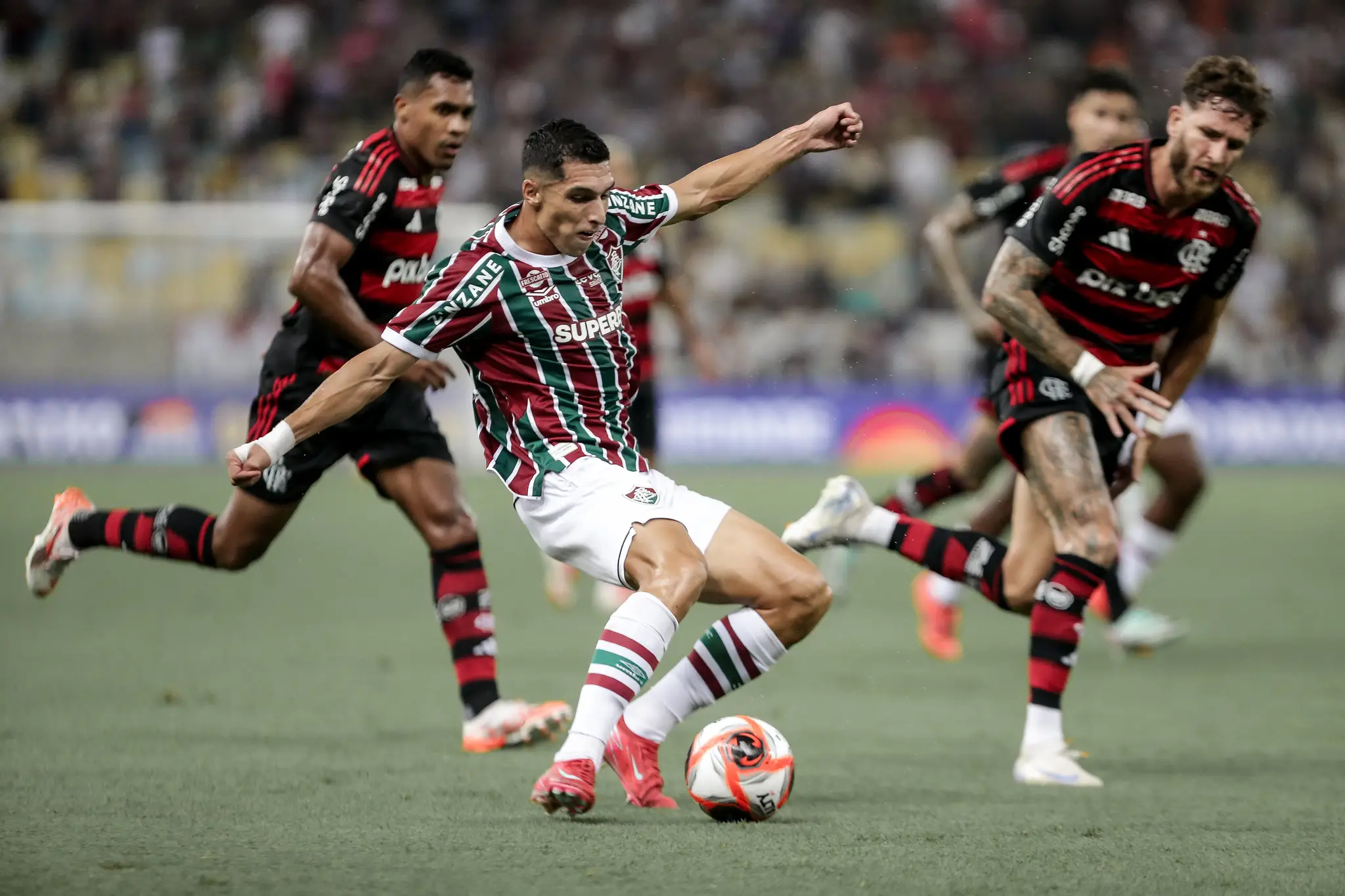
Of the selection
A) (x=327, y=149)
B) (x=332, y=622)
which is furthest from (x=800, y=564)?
(x=327, y=149)

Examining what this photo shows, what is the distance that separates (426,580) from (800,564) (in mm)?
6563

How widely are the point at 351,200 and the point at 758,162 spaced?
4.75 ft

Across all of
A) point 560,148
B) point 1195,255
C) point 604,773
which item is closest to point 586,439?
point 560,148

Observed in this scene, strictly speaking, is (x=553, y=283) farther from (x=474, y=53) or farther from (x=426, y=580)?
(x=474, y=53)

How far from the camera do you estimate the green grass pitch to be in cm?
402

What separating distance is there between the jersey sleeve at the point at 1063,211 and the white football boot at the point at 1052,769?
1.58 metres

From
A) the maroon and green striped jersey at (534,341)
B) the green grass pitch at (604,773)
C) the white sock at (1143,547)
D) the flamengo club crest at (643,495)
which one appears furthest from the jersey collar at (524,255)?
the white sock at (1143,547)

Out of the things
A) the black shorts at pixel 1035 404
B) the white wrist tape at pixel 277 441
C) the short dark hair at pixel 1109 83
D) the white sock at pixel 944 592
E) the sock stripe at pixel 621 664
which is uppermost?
the short dark hair at pixel 1109 83

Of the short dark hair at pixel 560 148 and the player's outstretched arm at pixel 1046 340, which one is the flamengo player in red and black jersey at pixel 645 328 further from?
the short dark hair at pixel 560 148

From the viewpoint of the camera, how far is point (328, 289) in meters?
5.91

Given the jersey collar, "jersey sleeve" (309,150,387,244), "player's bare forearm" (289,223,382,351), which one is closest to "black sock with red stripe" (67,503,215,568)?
"player's bare forearm" (289,223,382,351)

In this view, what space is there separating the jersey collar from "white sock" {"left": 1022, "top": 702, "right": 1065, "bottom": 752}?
2.02 metres

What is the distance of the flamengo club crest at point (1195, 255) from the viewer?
18.7ft

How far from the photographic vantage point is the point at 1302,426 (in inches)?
758
